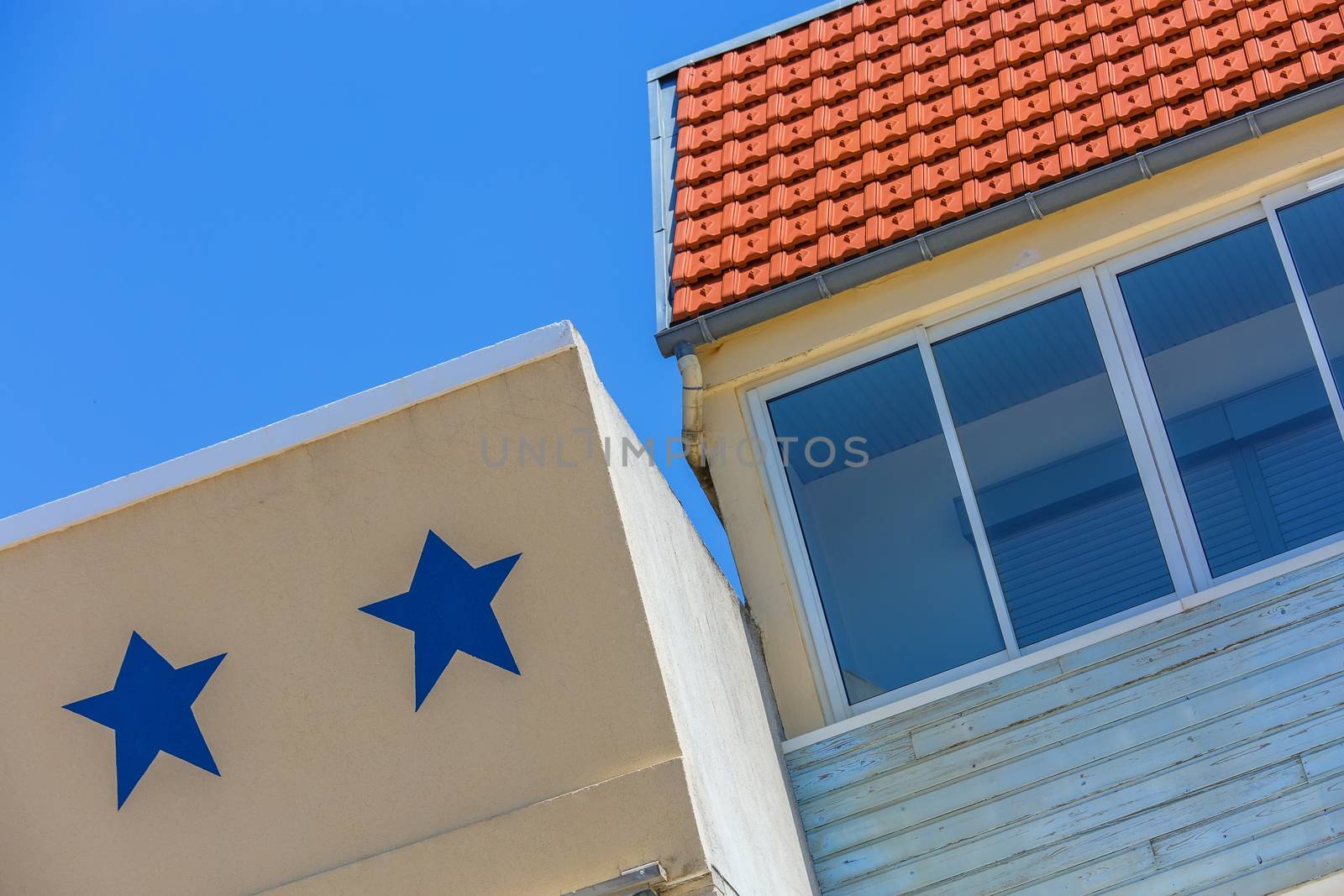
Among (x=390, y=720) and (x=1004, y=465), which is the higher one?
(x=1004, y=465)

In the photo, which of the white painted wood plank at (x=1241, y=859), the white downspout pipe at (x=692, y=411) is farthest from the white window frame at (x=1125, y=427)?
the white painted wood plank at (x=1241, y=859)

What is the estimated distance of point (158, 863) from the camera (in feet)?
15.7

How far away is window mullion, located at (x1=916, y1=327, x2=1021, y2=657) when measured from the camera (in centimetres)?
691

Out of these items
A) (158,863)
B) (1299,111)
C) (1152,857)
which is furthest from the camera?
(1299,111)

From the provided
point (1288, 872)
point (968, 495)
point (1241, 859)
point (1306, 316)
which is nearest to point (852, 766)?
point (968, 495)

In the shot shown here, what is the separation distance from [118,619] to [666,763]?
6.46ft

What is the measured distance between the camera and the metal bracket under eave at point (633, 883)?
170 inches

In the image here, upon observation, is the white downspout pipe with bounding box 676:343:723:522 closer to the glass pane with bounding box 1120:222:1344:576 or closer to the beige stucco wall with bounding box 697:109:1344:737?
Result: the beige stucco wall with bounding box 697:109:1344:737

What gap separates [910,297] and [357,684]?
3768 mm

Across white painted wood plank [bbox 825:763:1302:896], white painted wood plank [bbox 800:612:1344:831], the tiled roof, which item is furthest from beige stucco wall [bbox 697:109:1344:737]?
white painted wood plank [bbox 825:763:1302:896]

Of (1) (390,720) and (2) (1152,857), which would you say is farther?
(2) (1152,857)

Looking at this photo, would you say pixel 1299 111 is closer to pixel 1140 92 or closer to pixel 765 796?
pixel 1140 92

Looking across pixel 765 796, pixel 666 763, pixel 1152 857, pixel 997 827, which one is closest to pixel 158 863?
pixel 666 763

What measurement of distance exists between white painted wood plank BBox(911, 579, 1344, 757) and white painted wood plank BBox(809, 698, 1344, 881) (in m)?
0.26
